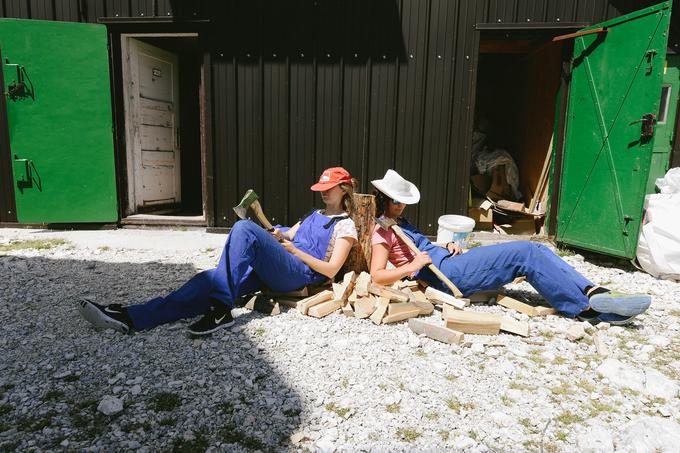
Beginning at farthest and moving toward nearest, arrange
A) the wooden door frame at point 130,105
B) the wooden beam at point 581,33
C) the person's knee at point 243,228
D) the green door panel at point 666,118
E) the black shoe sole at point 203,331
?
the wooden door frame at point 130,105 < the green door panel at point 666,118 < the wooden beam at point 581,33 < the person's knee at point 243,228 < the black shoe sole at point 203,331

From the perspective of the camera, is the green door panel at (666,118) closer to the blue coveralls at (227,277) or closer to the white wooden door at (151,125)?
the blue coveralls at (227,277)

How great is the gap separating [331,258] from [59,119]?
5.46 m

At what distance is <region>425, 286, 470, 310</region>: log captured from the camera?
3.47 metres

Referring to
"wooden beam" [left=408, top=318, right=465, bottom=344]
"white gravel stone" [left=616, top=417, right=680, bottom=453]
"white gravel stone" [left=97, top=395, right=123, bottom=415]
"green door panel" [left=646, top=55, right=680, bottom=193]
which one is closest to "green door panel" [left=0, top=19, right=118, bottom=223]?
"white gravel stone" [left=97, top=395, right=123, bottom=415]

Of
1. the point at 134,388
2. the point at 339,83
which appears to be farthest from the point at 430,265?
the point at 339,83

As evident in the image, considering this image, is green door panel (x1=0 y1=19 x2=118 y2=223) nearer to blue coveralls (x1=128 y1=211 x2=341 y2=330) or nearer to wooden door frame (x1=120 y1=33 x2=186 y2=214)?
wooden door frame (x1=120 y1=33 x2=186 y2=214)

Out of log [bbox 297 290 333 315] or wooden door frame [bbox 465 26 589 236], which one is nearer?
log [bbox 297 290 333 315]

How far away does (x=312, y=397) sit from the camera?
2344 mm

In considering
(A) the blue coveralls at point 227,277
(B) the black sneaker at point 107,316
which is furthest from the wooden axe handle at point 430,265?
(B) the black sneaker at point 107,316

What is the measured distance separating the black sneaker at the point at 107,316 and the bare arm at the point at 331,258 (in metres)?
1.24

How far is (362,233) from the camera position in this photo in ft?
12.6

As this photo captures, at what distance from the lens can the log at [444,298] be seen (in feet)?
11.4

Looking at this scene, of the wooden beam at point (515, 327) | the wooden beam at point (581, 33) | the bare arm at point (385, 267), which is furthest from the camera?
the wooden beam at point (581, 33)

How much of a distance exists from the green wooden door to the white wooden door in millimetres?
6529
